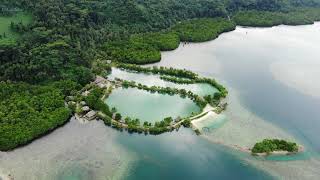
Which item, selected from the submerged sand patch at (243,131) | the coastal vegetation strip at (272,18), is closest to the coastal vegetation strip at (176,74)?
the submerged sand patch at (243,131)

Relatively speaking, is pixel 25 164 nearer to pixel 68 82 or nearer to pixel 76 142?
pixel 76 142

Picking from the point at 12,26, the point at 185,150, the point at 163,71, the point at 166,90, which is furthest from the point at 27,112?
the point at 163,71

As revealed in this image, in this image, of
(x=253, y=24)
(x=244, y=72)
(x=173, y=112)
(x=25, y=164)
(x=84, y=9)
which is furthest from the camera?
(x=253, y=24)

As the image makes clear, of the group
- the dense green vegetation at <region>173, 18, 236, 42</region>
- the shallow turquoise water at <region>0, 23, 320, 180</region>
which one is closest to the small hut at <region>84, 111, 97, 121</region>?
the shallow turquoise water at <region>0, 23, 320, 180</region>

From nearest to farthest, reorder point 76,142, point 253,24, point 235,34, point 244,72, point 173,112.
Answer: point 76,142 < point 173,112 < point 244,72 < point 235,34 < point 253,24

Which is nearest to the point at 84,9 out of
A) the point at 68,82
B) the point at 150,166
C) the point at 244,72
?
the point at 68,82

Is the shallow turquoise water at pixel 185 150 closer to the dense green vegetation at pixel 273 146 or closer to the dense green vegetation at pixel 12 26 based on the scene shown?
the dense green vegetation at pixel 273 146

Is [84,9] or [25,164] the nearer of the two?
[25,164]
